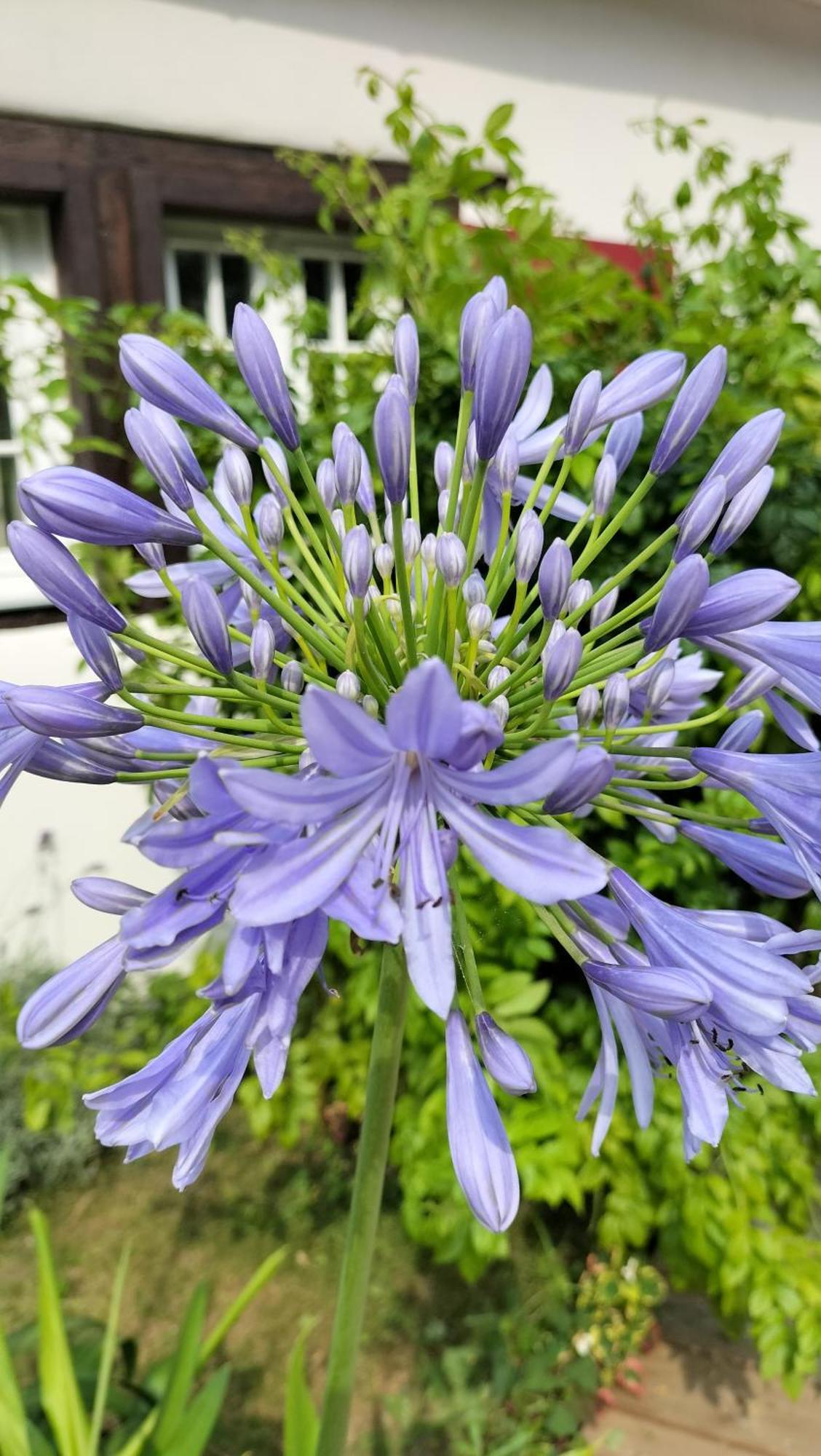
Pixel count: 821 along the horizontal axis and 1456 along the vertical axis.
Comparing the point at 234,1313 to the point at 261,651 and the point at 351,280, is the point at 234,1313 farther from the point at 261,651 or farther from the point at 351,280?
the point at 351,280

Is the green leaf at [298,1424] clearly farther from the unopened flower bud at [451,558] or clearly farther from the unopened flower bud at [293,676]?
the unopened flower bud at [451,558]

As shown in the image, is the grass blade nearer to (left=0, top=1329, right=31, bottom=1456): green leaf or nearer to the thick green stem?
(left=0, top=1329, right=31, bottom=1456): green leaf

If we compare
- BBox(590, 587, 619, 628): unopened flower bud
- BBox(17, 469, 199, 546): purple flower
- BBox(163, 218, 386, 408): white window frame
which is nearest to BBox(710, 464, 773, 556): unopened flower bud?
BBox(590, 587, 619, 628): unopened flower bud

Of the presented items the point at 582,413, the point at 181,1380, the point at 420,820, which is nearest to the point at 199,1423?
the point at 181,1380

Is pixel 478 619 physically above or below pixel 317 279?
below

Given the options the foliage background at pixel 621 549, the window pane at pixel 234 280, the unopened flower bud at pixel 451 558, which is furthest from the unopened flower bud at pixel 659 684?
the window pane at pixel 234 280

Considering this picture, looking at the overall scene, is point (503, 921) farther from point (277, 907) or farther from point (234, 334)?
point (234, 334)
